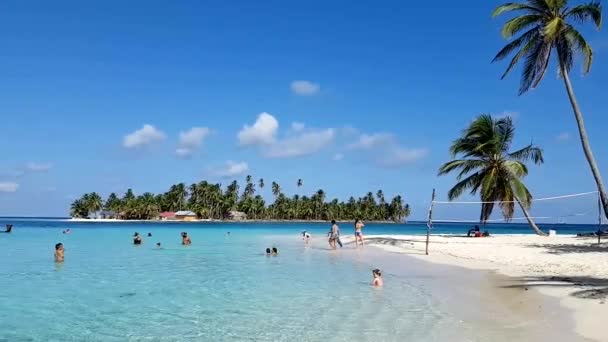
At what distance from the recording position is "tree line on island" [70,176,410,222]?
13425cm

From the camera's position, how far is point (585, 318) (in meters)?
8.58

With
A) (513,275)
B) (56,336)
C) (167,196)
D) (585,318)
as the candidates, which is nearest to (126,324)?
(56,336)

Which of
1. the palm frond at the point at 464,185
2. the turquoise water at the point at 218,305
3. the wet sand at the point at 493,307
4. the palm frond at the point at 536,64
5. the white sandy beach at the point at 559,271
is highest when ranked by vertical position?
the palm frond at the point at 536,64

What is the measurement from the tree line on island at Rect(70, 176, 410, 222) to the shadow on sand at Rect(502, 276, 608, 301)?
12316 cm

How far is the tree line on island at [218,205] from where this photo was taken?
134 metres

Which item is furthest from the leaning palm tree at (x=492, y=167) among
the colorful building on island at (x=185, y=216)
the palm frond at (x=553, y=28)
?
the colorful building on island at (x=185, y=216)

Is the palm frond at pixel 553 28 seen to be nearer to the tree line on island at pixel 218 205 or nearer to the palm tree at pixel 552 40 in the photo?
the palm tree at pixel 552 40

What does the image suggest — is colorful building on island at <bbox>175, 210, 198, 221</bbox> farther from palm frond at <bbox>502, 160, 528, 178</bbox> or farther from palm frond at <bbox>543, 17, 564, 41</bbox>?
palm frond at <bbox>543, 17, 564, 41</bbox>

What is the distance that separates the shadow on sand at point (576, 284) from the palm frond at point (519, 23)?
43.8 ft

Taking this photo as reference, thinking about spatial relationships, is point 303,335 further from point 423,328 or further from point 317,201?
point 317,201

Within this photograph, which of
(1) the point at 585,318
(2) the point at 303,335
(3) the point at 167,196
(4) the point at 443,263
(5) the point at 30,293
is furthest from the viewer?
(3) the point at 167,196

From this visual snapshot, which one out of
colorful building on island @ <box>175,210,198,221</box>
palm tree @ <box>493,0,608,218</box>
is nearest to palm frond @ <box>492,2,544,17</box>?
palm tree @ <box>493,0,608,218</box>

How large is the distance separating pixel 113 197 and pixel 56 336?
141 m

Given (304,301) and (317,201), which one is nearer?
(304,301)
